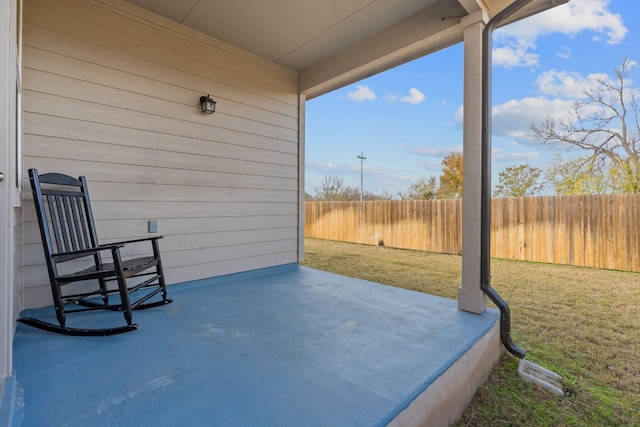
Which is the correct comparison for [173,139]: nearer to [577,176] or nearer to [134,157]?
[134,157]

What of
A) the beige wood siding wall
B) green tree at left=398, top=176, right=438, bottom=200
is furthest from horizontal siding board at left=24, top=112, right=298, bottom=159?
green tree at left=398, top=176, right=438, bottom=200

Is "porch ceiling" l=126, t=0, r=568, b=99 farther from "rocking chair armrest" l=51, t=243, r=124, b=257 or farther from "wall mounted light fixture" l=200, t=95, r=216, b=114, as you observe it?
"rocking chair armrest" l=51, t=243, r=124, b=257

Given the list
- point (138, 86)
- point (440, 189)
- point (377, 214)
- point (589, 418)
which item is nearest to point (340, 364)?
point (589, 418)

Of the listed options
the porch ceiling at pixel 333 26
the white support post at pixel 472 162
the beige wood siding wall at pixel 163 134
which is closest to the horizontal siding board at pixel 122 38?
the beige wood siding wall at pixel 163 134

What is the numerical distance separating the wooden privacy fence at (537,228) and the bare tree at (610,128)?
120cm

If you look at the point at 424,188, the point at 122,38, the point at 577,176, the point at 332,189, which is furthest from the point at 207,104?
the point at 332,189

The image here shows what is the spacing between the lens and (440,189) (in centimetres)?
1151

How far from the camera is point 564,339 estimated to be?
7.69 ft

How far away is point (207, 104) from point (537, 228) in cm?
588

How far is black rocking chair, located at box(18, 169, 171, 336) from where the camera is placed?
189 cm

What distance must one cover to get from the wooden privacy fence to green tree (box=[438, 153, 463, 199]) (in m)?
4.55

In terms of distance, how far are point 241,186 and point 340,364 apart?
252 centimetres

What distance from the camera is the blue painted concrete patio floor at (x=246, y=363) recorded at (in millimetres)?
1180

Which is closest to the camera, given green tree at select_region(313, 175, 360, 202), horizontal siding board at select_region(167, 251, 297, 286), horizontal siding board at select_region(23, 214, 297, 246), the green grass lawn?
the green grass lawn
